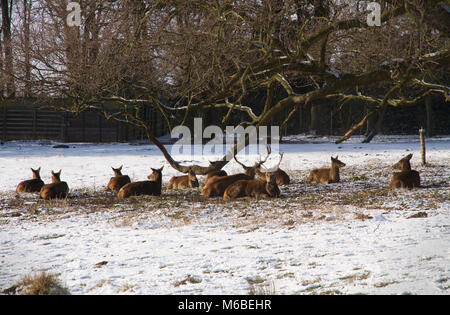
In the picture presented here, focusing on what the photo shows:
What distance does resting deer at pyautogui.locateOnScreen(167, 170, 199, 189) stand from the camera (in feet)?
43.6

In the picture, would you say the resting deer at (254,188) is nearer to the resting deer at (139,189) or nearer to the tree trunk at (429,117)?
the resting deer at (139,189)

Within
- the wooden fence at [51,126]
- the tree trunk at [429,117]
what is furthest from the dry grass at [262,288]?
the tree trunk at [429,117]

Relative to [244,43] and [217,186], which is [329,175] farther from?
[244,43]

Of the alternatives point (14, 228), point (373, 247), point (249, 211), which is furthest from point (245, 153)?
point (373, 247)

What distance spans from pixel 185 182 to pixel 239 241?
22.5ft

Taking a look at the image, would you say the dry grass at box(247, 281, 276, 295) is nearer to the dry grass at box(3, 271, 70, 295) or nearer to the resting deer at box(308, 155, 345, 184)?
the dry grass at box(3, 271, 70, 295)

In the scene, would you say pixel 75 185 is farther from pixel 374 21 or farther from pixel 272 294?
pixel 272 294

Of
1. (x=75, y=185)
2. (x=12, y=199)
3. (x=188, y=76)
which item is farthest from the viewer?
(x=75, y=185)

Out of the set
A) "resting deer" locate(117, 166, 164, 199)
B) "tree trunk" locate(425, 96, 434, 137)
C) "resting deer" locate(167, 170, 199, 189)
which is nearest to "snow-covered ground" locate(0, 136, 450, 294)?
"resting deer" locate(117, 166, 164, 199)

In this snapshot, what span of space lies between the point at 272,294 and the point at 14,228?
5621 millimetres

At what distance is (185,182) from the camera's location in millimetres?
13539

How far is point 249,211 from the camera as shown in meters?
9.13

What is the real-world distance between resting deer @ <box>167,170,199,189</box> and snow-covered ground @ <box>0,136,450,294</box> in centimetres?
76

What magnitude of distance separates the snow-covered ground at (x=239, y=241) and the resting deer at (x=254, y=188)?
34 centimetres
